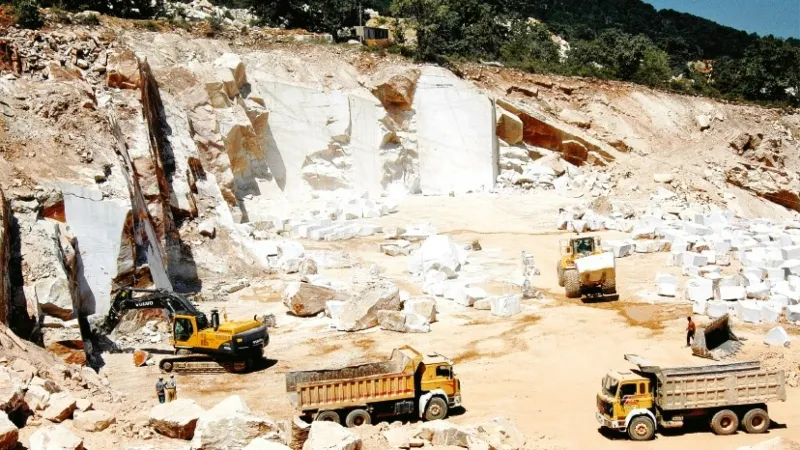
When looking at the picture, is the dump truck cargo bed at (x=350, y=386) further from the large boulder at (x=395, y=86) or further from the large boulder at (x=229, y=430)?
the large boulder at (x=395, y=86)

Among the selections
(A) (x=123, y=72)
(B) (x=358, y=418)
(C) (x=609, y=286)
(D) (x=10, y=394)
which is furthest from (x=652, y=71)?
(D) (x=10, y=394)

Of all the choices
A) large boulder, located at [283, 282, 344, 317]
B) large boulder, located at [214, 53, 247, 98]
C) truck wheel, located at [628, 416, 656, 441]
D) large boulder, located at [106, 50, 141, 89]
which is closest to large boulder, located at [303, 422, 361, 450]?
truck wheel, located at [628, 416, 656, 441]

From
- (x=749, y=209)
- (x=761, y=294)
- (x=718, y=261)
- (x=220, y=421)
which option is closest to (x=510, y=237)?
(x=718, y=261)

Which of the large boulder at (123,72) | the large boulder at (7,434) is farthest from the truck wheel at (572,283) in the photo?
the large boulder at (7,434)

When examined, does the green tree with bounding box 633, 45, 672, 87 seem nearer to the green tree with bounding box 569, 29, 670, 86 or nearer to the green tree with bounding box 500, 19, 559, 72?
the green tree with bounding box 569, 29, 670, 86

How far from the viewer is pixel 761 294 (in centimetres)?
1988

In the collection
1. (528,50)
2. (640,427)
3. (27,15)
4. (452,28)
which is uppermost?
(452,28)

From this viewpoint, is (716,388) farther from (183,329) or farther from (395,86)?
(395,86)

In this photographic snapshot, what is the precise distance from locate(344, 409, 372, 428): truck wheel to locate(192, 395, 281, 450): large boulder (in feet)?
8.59

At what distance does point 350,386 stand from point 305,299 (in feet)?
25.0

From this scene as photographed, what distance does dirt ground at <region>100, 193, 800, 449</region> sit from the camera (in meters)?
12.8

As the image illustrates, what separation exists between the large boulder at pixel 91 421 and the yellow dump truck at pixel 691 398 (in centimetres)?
707

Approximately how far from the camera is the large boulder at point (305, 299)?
19703 millimetres

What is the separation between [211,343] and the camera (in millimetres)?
15297
